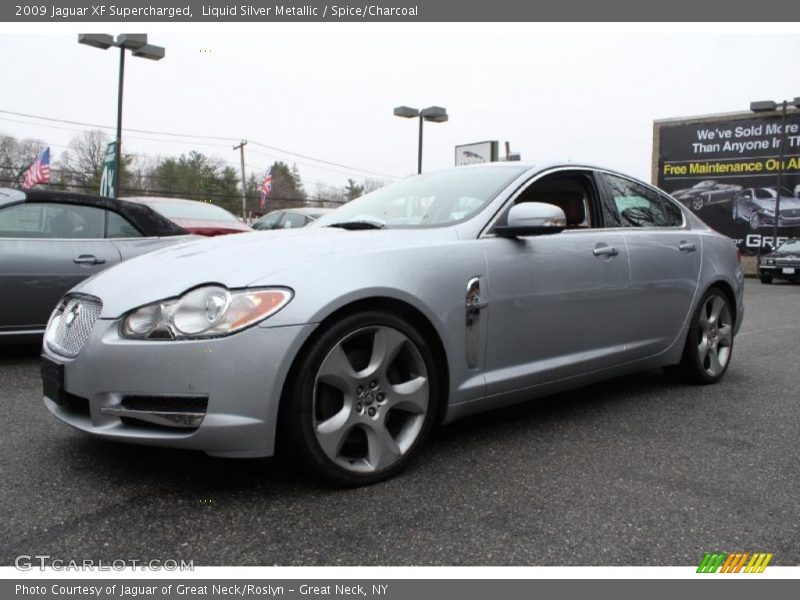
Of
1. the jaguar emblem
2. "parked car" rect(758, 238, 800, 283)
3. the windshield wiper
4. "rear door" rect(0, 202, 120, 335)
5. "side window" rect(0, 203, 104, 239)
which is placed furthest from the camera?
"parked car" rect(758, 238, 800, 283)

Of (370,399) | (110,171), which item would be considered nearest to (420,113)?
(110,171)

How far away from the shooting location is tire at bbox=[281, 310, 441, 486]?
2.50 metres

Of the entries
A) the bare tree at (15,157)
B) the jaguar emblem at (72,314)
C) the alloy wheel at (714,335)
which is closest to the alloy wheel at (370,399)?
the jaguar emblem at (72,314)

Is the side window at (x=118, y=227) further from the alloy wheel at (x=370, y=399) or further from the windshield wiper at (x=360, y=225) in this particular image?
the alloy wheel at (x=370, y=399)

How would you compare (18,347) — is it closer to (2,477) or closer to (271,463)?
(2,477)

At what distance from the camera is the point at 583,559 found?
2115mm

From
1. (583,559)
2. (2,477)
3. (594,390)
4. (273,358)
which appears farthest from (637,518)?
(2,477)

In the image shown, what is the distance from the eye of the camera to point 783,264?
20688 millimetres

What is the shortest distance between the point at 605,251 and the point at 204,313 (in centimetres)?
222

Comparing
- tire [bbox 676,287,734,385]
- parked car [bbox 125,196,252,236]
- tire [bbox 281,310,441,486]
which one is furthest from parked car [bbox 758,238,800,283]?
tire [bbox 281,310,441,486]

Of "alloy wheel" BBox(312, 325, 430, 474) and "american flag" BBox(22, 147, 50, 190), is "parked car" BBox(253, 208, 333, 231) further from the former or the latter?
"american flag" BBox(22, 147, 50, 190)

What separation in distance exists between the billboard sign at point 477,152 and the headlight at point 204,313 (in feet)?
45.9

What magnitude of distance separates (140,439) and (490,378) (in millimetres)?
1490

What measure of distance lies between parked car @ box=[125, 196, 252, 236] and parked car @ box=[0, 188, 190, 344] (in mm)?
2502
